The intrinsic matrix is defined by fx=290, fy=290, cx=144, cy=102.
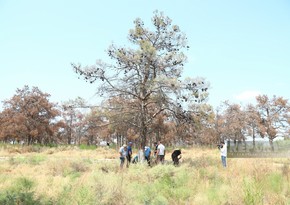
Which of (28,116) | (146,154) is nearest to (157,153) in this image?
(146,154)

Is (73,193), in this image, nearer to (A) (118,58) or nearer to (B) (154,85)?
(B) (154,85)

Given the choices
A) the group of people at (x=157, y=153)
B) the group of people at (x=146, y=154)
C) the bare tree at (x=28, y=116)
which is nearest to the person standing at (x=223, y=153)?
the group of people at (x=157, y=153)

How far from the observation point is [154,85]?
57.3 ft

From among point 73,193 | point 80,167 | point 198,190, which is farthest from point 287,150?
point 73,193

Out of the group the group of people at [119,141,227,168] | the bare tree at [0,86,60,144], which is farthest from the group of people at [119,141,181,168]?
the bare tree at [0,86,60,144]

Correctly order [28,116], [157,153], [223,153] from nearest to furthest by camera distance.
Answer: [223,153] < [157,153] < [28,116]

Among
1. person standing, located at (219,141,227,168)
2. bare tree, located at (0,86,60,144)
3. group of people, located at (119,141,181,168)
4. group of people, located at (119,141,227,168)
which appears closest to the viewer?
person standing, located at (219,141,227,168)

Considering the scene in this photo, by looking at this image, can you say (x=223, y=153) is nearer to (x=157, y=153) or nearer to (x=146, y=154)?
(x=157, y=153)

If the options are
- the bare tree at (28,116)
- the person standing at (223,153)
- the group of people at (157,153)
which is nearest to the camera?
the person standing at (223,153)

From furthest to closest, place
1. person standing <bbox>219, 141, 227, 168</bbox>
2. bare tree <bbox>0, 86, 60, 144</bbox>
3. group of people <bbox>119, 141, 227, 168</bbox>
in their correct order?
1. bare tree <bbox>0, 86, 60, 144</bbox>
2. group of people <bbox>119, 141, 227, 168</bbox>
3. person standing <bbox>219, 141, 227, 168</bbox>

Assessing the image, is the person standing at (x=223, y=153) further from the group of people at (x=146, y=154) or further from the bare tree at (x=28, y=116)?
the bare tree at (x=28, y=116)

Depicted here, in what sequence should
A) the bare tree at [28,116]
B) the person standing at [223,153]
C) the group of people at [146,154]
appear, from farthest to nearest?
the bare tree at [28,116], the group of people at [146,154], the person standing at [223,153]

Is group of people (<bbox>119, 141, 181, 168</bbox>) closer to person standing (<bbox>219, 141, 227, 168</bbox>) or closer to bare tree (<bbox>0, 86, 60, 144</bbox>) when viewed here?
person standing (<bbox>219, 141, 227, 168</bbox>)

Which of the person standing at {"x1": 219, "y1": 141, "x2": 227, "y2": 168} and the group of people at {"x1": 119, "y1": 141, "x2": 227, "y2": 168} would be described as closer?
the person standing at {"x1": 219, "y1": 141, "x2": 227, "y2": 168}
